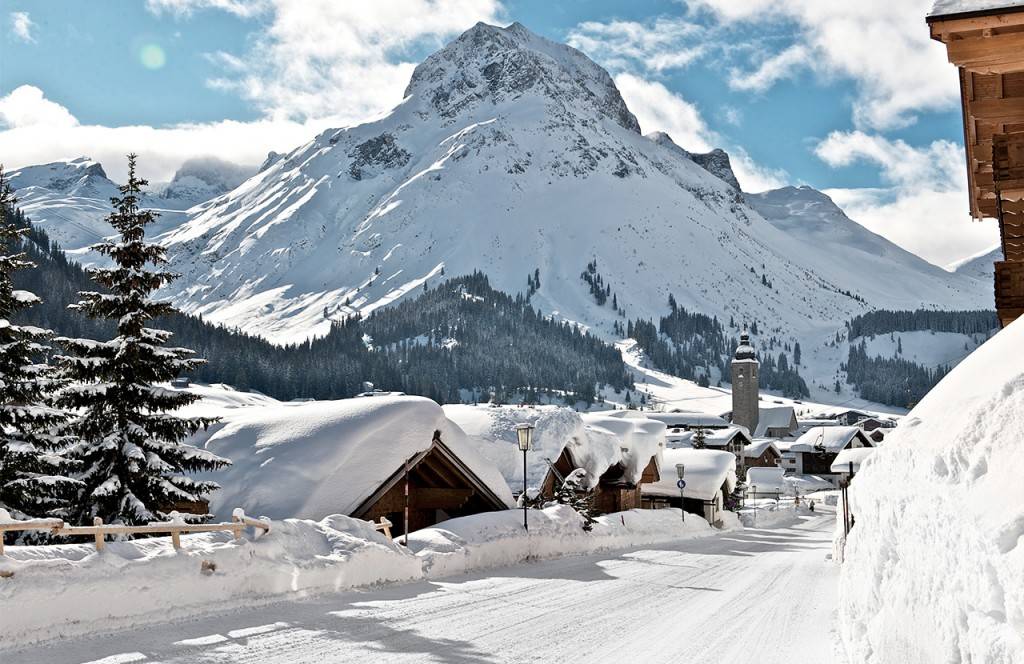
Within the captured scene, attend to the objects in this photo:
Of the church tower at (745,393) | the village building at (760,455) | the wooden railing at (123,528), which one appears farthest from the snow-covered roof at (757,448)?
the wooden railing at (123,528)

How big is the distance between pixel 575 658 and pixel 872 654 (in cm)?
340

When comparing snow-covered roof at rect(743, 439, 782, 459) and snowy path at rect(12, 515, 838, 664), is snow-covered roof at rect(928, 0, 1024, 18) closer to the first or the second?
snowy path at rect(12, 515, 838, 664)

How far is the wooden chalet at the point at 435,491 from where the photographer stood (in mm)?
24109

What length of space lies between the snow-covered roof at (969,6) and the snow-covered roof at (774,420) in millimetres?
140838

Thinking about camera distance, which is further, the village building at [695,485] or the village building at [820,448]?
the village building at [820,448]

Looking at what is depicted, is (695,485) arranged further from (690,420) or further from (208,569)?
(690,420)

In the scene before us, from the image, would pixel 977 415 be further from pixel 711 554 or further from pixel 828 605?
pixel 711 554

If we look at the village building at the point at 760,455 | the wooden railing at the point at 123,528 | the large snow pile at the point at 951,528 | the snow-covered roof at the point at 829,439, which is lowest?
the village building at the point at 760,455

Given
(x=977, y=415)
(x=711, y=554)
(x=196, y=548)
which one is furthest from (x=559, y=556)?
(x=977, y=415)

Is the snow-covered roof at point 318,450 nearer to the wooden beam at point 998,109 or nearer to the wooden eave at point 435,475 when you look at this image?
the wooden eave at point 435,475

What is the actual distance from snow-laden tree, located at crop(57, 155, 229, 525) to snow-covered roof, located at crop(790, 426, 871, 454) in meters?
97.7

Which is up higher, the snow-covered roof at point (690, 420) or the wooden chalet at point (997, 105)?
the wooden chalet at point (997, 105)

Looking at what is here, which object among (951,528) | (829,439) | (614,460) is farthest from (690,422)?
(951,528)

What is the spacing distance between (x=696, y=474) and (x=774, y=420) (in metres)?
96.0
